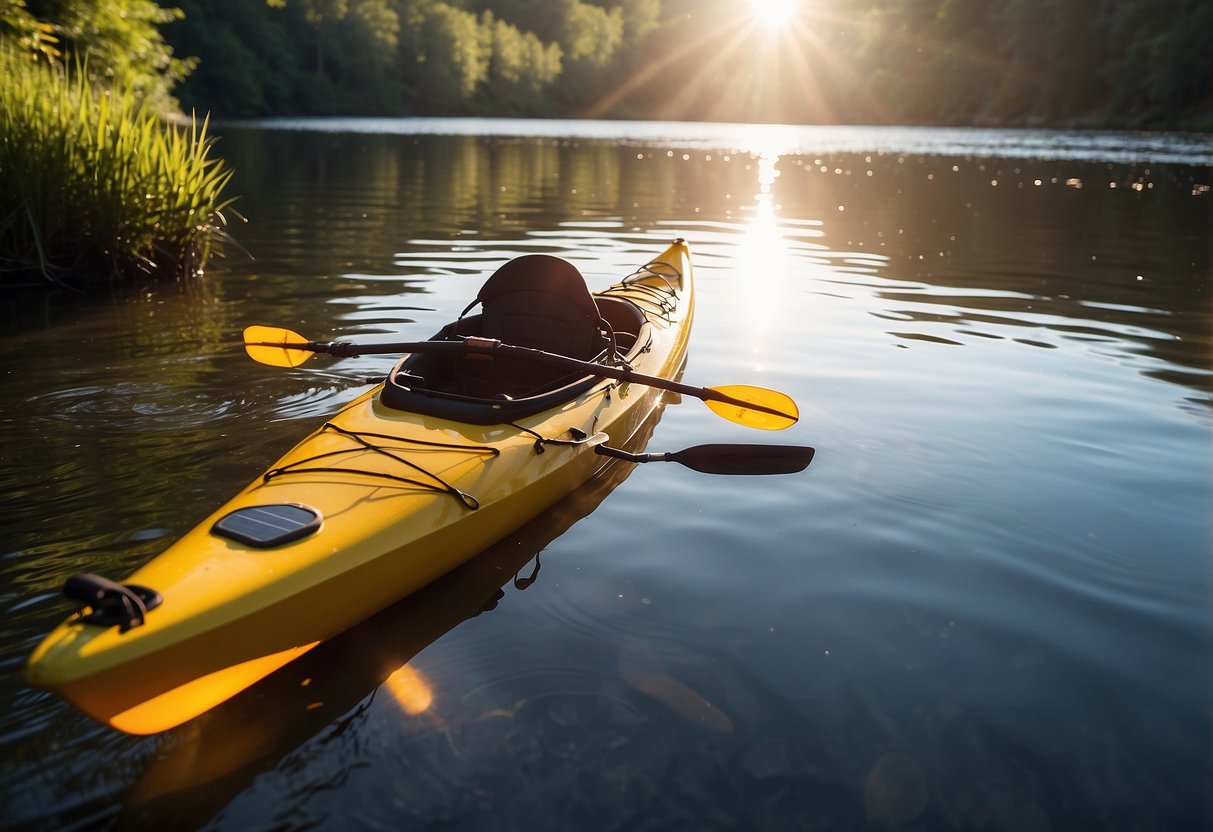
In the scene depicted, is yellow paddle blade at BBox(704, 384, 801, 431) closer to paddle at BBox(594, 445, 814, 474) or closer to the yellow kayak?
the yellow kayak

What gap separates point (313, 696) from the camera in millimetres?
3029

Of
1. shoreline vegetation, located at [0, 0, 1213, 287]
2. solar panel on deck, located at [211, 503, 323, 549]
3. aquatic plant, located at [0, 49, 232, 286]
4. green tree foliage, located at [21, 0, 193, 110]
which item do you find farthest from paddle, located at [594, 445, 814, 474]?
green tree foliage, located at [21, 0, 193, 110]

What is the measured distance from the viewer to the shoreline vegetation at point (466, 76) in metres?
8.31

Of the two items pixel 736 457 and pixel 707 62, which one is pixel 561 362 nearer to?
pixel 736 457

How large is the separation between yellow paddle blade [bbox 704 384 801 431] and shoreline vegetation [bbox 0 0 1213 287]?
4.95 meters

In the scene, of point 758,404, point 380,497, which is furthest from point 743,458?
point 380,497

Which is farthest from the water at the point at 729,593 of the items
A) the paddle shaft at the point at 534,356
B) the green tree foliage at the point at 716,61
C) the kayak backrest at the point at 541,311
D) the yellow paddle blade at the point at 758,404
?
the green tree foliage at the point at 716,61

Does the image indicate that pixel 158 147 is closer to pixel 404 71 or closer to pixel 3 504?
pixel 3 504

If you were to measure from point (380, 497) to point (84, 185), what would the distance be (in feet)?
20.8

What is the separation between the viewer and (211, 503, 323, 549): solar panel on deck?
3045 millimetres

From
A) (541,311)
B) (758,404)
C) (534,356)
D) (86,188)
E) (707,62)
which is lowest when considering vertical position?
(758,404)

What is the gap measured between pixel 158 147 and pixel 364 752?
7.32 meters

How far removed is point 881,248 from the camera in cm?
1305

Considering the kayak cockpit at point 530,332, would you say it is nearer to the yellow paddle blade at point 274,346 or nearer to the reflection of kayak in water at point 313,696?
the yellow paddle blade at point 274,346
